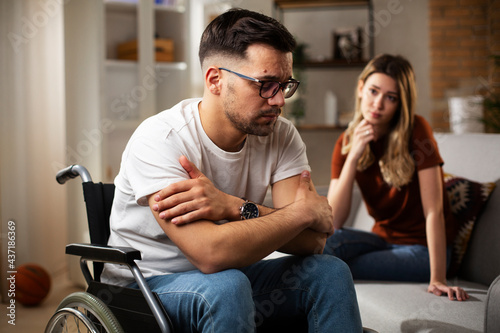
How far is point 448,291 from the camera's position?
1.62 metres

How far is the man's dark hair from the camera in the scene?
4.31 ft

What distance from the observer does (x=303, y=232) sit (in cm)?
130

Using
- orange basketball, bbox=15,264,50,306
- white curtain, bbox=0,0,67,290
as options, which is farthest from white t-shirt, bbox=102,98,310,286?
white curtain, bbox=0,0,67,290

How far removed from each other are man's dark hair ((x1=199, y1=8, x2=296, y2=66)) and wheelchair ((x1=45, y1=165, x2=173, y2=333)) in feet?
1.61

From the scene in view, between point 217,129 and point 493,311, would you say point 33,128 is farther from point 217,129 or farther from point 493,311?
point 493,311

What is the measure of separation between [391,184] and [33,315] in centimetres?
193

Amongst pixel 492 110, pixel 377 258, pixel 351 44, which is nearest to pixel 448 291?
pixel 377 258

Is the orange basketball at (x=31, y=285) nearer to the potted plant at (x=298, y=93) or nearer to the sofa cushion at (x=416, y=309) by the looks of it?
the sofa cushion at (x=416, y=309)

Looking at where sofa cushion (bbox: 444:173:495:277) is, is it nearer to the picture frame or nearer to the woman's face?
the woman's face

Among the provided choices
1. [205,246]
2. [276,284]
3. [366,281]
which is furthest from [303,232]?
[366,281]

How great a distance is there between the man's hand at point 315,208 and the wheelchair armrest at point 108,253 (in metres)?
0.42

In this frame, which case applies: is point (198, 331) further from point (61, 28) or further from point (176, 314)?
point (61, 28)

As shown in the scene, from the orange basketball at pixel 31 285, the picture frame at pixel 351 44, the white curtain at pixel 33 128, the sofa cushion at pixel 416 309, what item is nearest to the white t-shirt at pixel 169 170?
the sofa cushion at pixel 416 309

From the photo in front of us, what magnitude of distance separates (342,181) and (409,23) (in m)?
3.24
